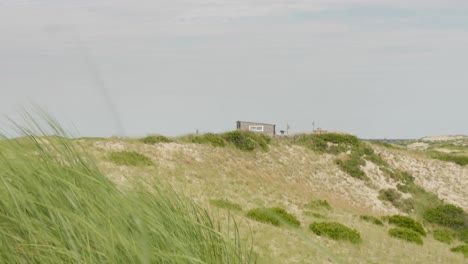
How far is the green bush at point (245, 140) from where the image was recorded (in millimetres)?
40406

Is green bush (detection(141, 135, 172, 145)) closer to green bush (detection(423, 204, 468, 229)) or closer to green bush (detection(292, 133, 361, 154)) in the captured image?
green bush (detection(292, 133, 361, 154))

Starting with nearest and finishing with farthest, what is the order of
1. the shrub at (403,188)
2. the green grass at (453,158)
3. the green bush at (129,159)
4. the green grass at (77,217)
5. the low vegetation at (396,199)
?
the green grass at (77,217)
the green bush at (129,159)
the low vegetation at (396,199)
the shrub at (403,188)
the green grass at (453,158)

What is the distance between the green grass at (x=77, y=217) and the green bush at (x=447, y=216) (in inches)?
1396

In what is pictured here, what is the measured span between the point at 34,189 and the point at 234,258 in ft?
Result: 6.30

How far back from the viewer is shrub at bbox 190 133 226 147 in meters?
38.2

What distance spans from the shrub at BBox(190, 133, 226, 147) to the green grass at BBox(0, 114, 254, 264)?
1243 inches

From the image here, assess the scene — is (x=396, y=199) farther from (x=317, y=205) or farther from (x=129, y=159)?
(x=129, y=159)

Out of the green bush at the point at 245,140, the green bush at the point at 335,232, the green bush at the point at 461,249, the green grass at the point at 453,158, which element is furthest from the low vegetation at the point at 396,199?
the green bush at the point at 335,232

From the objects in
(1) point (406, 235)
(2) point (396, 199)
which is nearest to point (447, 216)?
(2) point (396, 199)

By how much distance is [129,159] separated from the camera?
97.2 feet

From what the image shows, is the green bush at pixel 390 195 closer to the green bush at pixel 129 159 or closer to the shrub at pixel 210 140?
the shrub at pixel 210 140

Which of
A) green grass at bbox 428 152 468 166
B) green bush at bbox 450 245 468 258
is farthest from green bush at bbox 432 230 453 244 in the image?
green grass at bbox 428 152 468 166

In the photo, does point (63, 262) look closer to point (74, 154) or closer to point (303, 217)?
point (74, 154)

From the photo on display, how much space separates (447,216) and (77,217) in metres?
38.0
